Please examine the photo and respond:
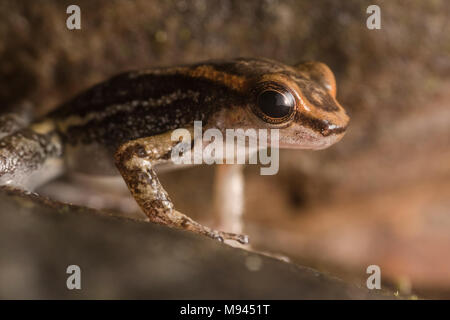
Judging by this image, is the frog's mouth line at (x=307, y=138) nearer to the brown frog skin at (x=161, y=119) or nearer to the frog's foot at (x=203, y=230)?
the brown frog skin at (x=161, y=119)

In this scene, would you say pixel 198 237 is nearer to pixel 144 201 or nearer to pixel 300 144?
pixel 144 201

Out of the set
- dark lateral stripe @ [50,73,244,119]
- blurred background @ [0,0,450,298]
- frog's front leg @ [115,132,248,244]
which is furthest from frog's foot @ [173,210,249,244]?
blurred background @ [0,0,450,298]

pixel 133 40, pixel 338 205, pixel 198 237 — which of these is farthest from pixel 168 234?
pixel 338 205

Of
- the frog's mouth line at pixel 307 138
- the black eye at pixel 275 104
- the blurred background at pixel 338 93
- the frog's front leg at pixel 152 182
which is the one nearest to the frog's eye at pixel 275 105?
the black eye at pixel 275 104

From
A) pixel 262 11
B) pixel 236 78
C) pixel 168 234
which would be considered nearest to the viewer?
pixel 168 234

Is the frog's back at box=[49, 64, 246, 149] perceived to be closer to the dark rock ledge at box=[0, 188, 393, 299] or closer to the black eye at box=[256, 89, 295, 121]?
the black eye at box=[256, 89, 295, 121]

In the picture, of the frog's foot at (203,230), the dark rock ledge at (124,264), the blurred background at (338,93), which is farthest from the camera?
the blurred background at (338,93)

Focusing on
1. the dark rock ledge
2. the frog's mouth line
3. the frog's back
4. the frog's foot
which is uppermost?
the frog's back
